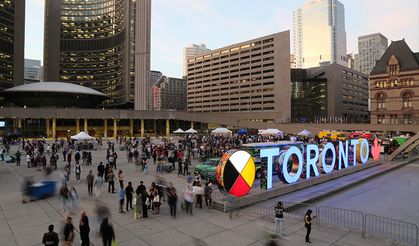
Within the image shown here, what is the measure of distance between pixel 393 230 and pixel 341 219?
6.80ft

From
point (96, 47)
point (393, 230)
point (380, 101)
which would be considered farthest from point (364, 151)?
point (96, 47)

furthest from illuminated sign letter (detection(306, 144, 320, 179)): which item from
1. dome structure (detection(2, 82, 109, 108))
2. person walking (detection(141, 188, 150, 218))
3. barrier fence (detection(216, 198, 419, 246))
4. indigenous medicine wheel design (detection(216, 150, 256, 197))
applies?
dome structure (detection(2, 82, 109, 108))

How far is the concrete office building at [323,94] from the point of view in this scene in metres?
158

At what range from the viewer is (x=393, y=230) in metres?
12.5

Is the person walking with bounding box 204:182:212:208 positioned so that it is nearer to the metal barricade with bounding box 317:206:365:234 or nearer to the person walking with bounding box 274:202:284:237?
the person walking with bounding box 274:202:284:237

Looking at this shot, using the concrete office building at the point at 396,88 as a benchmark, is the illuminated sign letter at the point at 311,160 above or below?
below

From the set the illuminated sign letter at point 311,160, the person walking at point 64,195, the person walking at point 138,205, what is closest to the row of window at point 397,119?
the illuminated sign letter at point 311,160

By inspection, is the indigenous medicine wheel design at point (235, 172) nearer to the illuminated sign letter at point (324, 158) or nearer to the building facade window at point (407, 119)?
the illuminated sign letter at point (324, 158)

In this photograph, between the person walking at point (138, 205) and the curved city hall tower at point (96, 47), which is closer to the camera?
the person walking at point (138, 205)

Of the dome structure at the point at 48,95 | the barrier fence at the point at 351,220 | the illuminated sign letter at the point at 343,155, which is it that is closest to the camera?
the barrier fence at the point at 351,220

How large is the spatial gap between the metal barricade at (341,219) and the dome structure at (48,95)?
92.7m

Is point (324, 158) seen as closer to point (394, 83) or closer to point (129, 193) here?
point (129, 193)

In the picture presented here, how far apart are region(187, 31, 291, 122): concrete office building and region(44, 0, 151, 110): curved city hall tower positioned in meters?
48.6

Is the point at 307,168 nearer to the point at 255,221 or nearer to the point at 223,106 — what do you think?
the point at 255,221
